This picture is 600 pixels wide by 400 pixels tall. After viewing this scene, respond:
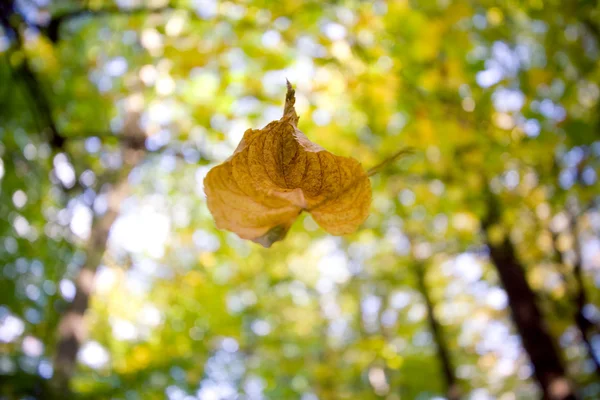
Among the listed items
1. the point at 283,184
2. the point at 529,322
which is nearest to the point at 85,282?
the point at 529,322

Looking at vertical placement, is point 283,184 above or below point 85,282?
above

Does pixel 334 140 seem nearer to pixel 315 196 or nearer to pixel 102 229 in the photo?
pixel 315 196

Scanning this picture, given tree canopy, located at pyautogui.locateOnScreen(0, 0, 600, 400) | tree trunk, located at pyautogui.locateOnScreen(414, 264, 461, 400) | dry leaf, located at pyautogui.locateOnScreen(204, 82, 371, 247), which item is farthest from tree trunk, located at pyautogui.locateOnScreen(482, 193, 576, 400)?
dry leaf, located at pyautogui.locateOnScreen(204, 82, 371, 247)

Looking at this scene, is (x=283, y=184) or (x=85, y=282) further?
(x=85, y=282)

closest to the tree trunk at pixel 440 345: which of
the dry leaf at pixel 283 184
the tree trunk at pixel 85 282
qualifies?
the tree trunk at pixel 85 282

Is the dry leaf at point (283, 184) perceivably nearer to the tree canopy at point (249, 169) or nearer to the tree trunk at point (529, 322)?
the tree canopy at point (249, 169)

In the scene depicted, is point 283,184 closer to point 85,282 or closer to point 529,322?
point 529,322
